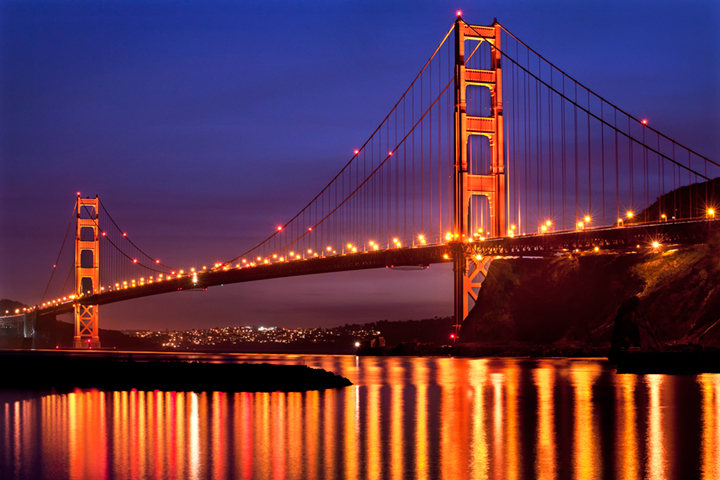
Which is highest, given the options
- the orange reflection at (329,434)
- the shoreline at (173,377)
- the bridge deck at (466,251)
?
the bridge deck at (466,251)

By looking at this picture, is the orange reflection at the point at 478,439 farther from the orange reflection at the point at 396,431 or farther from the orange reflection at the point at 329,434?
the orange reflection at the point at 329,434

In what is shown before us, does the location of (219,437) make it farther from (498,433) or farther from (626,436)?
(626,436)

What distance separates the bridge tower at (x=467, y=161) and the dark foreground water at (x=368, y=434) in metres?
38.2

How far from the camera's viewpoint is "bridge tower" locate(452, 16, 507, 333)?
65.3m

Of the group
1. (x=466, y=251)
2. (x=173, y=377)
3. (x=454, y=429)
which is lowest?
(x=173, y=377)

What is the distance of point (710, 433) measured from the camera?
1628 centimetres

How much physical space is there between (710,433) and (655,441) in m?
1.66

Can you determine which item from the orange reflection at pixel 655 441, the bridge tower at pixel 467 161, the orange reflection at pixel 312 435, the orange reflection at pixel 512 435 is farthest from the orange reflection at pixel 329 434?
the bridge tower at pixel 467 161

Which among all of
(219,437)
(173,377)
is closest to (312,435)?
(219,437)

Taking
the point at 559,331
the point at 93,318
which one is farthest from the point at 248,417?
the point at 93,318

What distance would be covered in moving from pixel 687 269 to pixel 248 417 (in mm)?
48484

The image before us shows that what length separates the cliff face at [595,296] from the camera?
187 feet

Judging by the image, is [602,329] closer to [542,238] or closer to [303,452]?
[542,238]

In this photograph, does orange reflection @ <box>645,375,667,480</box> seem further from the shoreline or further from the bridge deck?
the bridge deck
